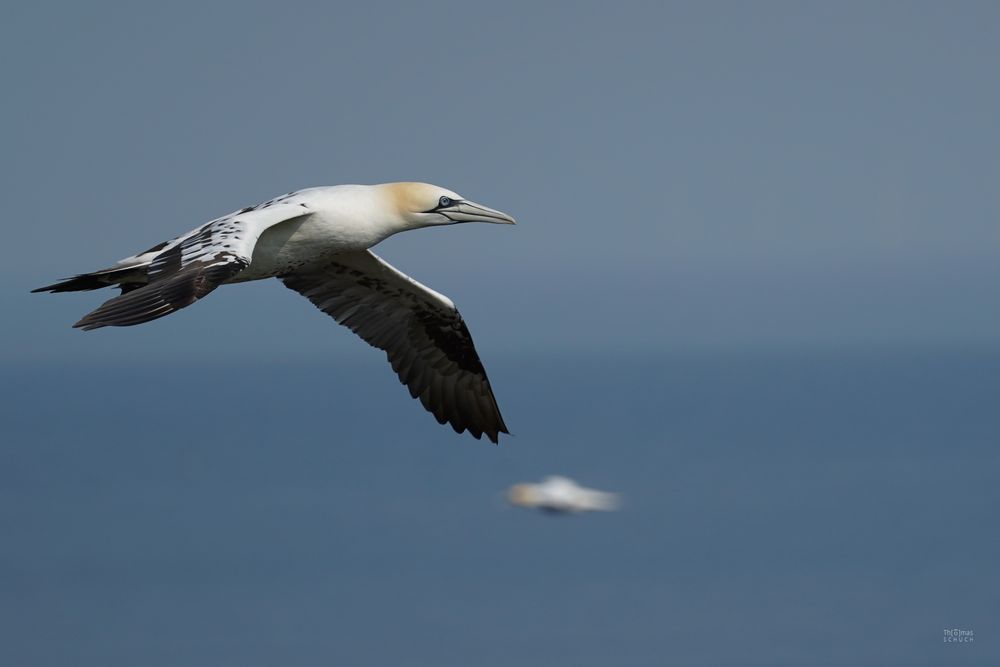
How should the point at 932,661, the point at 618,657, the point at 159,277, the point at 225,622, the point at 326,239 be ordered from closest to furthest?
the point at 159,277 → the point at 326,239 → the point at 932,661 → the point at 618,657 → the point at 225,622

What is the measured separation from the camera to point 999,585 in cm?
13012

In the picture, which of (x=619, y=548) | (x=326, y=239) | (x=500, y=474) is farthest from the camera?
(x=500, y=474)

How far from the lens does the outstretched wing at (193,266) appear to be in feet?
38.1

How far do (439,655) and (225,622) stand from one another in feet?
65.8

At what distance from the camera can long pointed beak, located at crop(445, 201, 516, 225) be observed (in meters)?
15.3

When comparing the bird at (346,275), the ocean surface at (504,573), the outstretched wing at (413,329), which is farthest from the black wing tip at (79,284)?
the ocean surface at (504,573)

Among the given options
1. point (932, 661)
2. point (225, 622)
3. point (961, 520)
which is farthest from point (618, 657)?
point (961, 520)

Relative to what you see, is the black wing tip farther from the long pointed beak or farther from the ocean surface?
the ocean surface

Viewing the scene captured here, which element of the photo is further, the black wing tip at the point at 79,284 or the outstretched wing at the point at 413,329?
the outstretched wing at the point at 413,329

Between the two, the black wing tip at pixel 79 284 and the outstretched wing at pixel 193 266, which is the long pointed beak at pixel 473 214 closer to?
the outstretched wing at pixel 193 266

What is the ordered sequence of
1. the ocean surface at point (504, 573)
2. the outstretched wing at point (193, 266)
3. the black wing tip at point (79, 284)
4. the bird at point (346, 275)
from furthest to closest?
the ocean surface at point (504, 573) < the black wing tip at point (79, 284) < the bird at point (346, 275) < the outstretched wing at point (193, 266)

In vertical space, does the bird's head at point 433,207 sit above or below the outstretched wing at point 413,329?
above

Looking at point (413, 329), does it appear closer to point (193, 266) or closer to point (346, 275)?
point (346, 275)

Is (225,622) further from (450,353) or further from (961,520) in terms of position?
(450,353)
